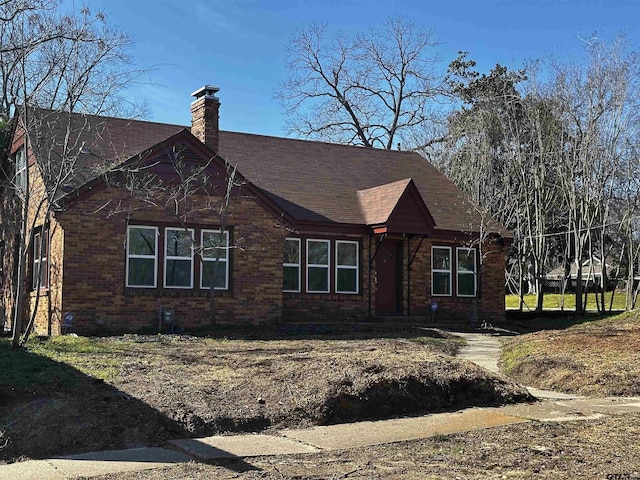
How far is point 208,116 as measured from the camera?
830 inches

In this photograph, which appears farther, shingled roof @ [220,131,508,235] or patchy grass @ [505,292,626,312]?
patchy grass @ [505,292,626,312]

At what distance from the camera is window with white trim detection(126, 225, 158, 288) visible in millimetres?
18125

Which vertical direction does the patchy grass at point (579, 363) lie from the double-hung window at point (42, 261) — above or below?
below

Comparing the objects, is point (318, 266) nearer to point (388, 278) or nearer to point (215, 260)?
point (388, 278)

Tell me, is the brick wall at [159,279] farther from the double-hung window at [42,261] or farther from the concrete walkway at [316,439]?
the concrete walkway at [316,439]

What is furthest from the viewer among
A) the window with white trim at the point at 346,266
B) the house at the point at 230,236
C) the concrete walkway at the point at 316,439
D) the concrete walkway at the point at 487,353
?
the window with white trim at the point at 346,266

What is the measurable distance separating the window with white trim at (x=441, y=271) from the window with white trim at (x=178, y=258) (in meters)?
8.08

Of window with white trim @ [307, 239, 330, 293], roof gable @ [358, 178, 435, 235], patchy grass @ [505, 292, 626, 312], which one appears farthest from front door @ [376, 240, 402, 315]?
patchy grass @ [505, 292, 626, 312]

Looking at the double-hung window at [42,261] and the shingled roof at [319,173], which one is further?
the shingled roof at [319,173]

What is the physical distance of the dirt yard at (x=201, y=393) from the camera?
7.29m

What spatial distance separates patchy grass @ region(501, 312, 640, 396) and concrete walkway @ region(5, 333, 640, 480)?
746mm

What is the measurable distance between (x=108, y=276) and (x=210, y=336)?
3058 mm

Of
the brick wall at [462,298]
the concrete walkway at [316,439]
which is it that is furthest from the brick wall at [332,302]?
the concrete walkway at [316,439]

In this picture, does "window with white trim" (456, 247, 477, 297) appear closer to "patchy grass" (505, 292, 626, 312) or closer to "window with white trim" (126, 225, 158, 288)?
"window with white trim" (126, 225, 158, 288)
